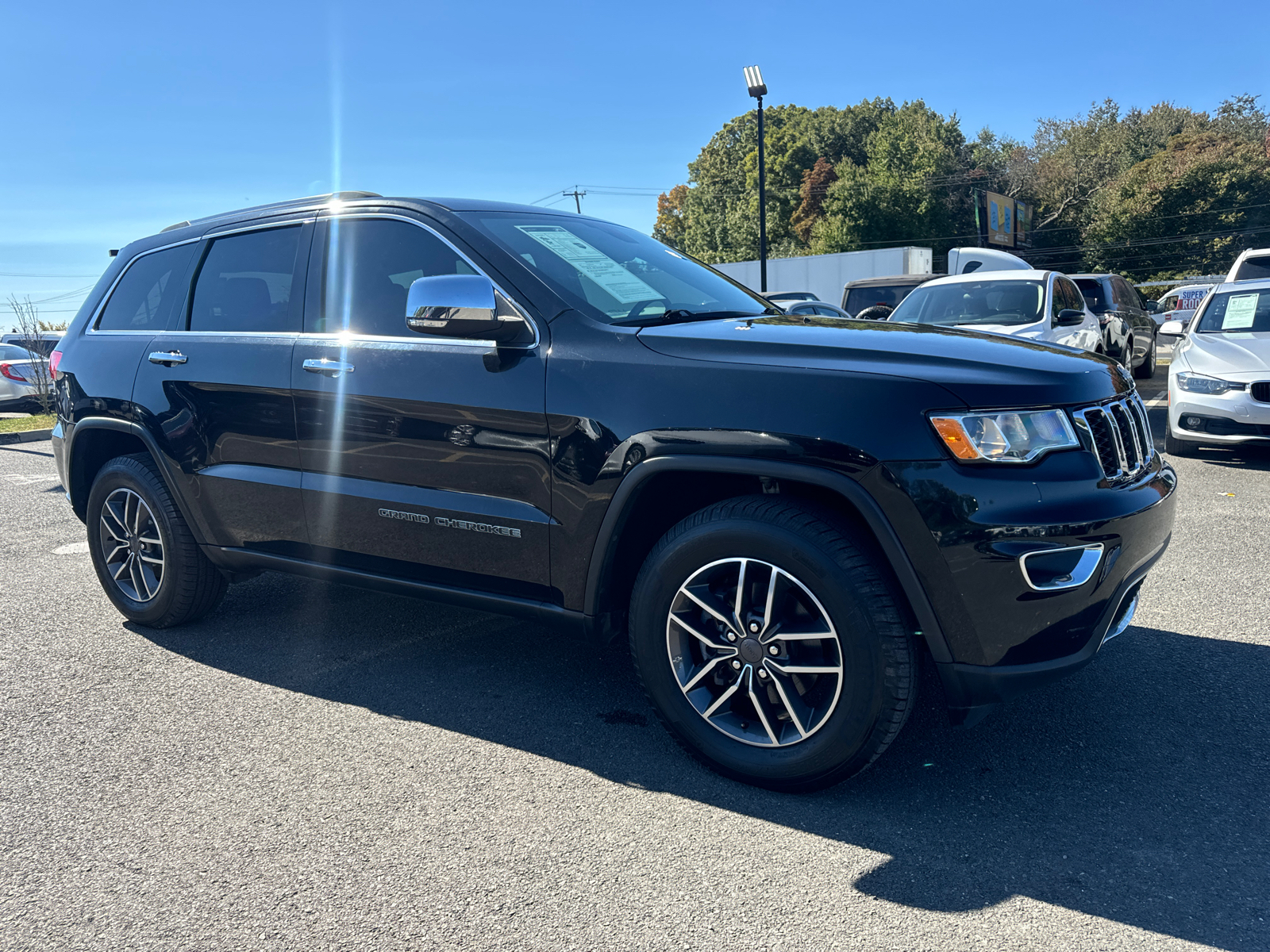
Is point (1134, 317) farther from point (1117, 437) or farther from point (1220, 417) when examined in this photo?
point (1117, 437)

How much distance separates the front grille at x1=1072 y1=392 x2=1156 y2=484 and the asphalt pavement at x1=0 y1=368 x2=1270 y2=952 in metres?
0.91

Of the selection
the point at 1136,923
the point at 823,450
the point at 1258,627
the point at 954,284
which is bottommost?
the point at 1136,923

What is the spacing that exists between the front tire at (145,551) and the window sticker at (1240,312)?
333 inches

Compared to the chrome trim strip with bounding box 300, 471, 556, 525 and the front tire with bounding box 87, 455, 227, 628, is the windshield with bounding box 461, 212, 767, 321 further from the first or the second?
the front tire with bounding box 87, 455, 227, 628

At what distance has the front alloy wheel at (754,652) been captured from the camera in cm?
260

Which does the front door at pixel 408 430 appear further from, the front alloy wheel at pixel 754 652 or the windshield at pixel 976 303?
the windshield at pixel 976 303

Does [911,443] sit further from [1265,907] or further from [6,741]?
[6,741]

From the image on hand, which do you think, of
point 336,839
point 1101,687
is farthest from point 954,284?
point 336,839

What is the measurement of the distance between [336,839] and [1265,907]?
7.53ft

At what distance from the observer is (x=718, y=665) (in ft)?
9.07

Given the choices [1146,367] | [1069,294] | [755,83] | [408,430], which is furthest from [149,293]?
[755,83]

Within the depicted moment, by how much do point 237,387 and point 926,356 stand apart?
261 cm

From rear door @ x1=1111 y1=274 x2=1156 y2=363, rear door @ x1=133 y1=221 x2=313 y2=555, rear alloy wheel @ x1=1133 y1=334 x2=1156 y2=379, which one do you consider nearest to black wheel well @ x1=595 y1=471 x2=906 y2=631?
rear door @ x1=133 y1=221 x2=313 y2=555

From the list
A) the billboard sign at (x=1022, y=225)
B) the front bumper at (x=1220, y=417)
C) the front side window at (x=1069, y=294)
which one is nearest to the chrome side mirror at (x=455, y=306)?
the front bumper at (x=1220, y=417)
